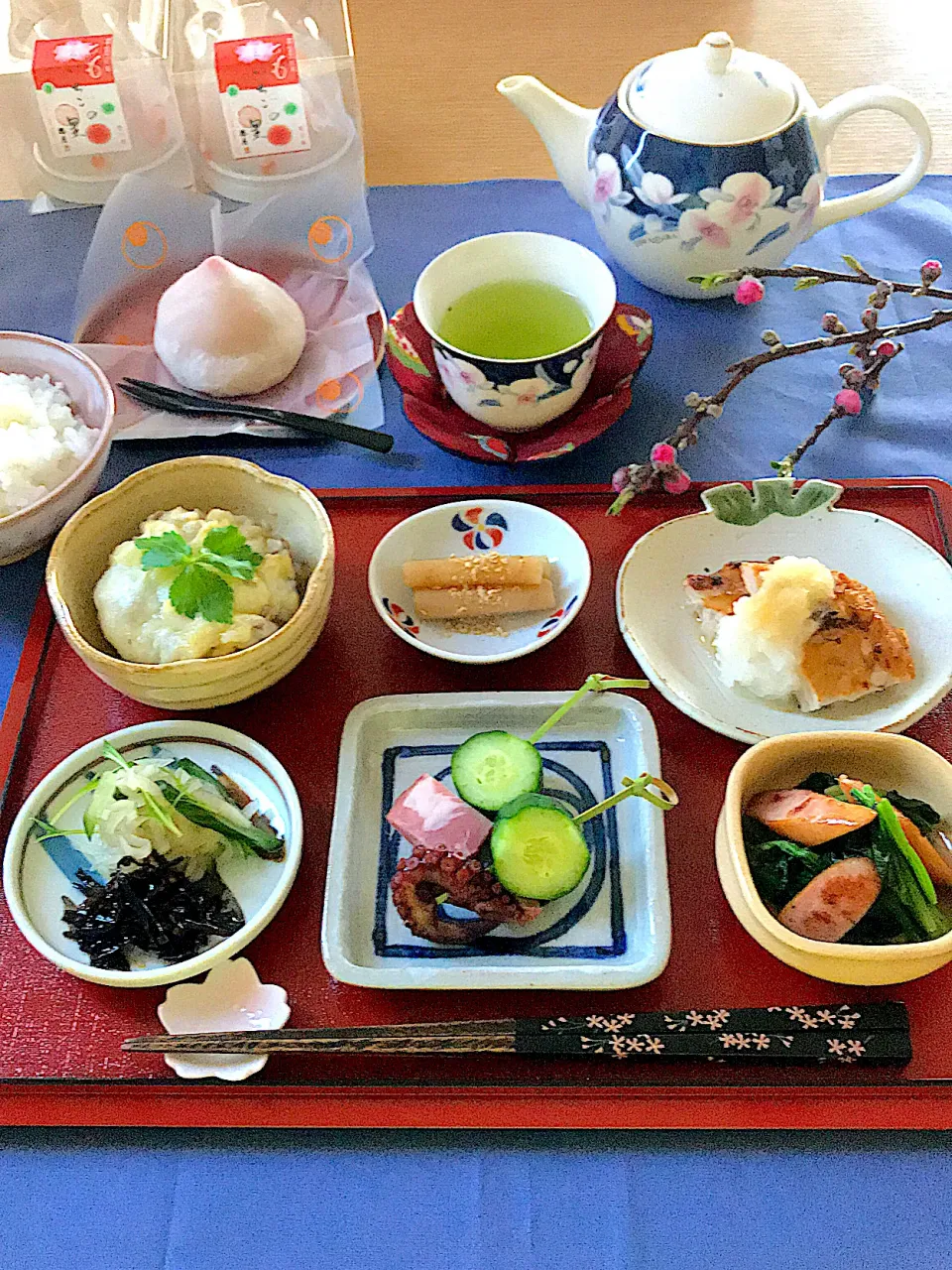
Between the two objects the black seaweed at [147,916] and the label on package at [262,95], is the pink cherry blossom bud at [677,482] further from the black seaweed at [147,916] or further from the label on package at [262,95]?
the label on package at [262,95]

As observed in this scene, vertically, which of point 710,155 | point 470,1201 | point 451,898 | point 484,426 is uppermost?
point 710,155

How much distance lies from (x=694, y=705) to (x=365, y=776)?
0.31m

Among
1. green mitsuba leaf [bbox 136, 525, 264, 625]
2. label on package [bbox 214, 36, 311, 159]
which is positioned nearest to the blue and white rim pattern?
green mitsuba leaf [bbox 136, 525, 264, 625]

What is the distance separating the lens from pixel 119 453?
4.02ft

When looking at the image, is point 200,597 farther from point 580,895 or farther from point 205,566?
point 580,895

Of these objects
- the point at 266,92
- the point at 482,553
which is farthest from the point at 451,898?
the point at 266,92

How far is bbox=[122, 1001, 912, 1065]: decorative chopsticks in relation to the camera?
2.51 ft

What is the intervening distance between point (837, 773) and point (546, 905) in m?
0.28

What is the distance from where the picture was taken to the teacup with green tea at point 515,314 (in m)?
1.12

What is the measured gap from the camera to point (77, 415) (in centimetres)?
117

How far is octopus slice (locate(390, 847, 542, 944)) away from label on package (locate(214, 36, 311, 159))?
113 centimetres

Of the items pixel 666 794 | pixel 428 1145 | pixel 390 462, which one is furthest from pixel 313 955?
pixel 390 462

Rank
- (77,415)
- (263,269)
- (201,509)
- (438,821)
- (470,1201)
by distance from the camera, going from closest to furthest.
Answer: (470,1201) → (438,821) → (201,509) → (77,415) → (263,269)

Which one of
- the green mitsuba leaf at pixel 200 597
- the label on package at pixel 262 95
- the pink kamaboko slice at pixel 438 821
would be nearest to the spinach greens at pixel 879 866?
the pink kamaboko slice at pixel 438 821
